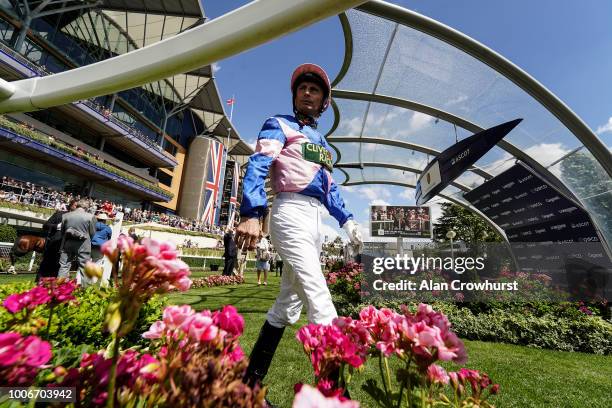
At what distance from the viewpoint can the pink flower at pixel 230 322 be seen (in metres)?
0.76

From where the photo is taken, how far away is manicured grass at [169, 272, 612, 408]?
95.4 inches

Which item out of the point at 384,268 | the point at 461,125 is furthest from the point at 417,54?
the point at 384,268

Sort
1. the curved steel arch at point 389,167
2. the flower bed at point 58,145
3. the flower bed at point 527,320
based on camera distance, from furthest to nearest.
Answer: the flower bed at point 58,145
the curved steel arch at point 389,167
the flower bed at point 527,320

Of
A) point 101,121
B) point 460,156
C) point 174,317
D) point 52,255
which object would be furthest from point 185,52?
point 101,121

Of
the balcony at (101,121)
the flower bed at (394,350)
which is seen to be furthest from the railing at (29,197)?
the flower bed at (394,350)

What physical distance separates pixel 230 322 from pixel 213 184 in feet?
145

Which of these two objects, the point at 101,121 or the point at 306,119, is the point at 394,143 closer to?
the point at 306,119

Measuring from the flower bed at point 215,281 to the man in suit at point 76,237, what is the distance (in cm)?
411

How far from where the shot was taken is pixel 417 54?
19.3 ft

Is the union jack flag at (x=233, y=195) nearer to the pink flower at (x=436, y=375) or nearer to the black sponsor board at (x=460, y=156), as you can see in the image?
the black sponsor board at (x=460, y=156)

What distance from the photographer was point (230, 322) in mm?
759

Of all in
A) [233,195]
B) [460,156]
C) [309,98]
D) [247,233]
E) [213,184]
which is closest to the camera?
[247,233]

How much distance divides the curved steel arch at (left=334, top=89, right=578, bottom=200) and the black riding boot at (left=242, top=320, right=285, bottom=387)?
263 inches

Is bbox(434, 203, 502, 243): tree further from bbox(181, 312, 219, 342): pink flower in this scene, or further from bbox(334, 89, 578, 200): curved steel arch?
bbox(181, 312, 219, 342): pink flower
